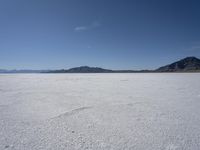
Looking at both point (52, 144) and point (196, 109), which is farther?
point (196, 109)

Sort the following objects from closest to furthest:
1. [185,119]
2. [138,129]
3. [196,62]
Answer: [138,129] → [185,119] → [196,62]

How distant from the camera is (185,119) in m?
3.81

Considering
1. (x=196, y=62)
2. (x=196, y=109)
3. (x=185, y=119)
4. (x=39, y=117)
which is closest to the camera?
(x=185, y=119)

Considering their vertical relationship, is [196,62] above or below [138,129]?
above

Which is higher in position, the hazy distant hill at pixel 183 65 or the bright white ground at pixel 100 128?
the hazy distant hill at pixel 183 65

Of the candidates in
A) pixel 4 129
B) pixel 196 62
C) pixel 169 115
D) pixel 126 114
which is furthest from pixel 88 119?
pixel 196 62

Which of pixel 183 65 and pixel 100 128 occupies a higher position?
pixel 183 65

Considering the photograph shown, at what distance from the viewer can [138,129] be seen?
10.7 feet

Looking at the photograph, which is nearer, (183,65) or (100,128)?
(100,128)

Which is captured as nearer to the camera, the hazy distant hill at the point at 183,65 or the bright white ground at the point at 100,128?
the bright white ground at the point at 100,128

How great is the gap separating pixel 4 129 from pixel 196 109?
182 inches

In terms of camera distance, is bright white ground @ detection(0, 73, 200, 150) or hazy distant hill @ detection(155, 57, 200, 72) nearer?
bright white ground @ detection(0, 73, 200, 150)

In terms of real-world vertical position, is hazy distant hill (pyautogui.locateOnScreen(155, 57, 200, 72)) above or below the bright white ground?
above

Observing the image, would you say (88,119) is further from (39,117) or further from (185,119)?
(185,119)
